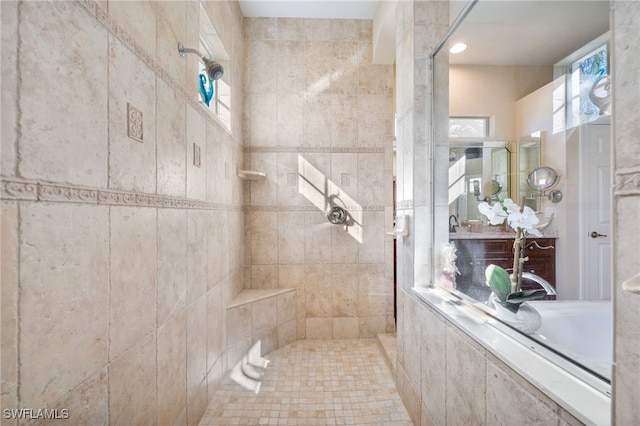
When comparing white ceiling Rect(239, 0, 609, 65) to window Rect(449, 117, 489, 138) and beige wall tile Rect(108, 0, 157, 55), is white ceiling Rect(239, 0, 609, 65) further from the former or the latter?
beige wall tile Rect(108, 0, 157, 55)

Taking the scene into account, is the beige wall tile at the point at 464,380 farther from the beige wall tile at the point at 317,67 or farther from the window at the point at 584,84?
the beige wall tile at the point at 317,67

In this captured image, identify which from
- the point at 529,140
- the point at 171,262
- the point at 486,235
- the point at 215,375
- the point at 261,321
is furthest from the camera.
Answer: the point at 261,321

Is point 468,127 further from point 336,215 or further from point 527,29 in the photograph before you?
point 336,215

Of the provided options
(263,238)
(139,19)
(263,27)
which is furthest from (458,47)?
(263,238)

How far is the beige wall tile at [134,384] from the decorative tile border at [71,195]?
0.52 meters

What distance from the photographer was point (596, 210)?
2.95 feet

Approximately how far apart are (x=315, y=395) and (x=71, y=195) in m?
1.82

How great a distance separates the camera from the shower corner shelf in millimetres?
2454

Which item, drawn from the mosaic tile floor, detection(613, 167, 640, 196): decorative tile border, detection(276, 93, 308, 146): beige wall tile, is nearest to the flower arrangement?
detection(613, 167, 640, 196): decorative tile border

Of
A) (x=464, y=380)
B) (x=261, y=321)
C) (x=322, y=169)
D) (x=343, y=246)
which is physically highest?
(x=322, y=169)

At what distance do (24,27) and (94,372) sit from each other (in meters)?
0.91

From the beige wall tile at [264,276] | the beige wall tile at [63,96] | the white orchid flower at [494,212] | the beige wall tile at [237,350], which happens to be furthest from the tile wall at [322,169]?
the beige wall tile at [63,96]

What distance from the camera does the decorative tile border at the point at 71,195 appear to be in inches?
23.7

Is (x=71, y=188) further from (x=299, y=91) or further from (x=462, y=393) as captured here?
(x=299, y=91)
